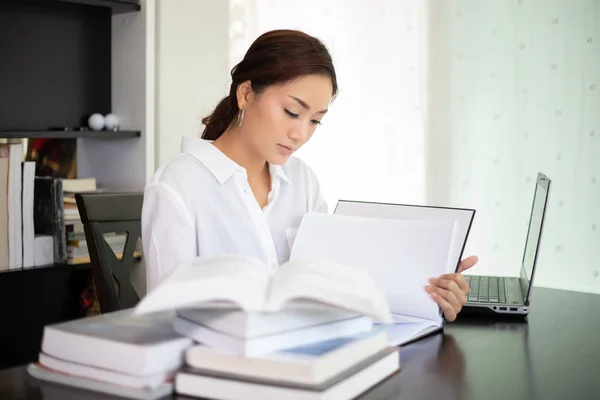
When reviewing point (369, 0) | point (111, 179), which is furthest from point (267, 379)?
point (369, 0)

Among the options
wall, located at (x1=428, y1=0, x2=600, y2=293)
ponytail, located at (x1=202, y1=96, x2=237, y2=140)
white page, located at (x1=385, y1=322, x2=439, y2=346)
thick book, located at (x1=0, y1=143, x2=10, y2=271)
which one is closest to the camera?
white page, located at (x1=385, y1=322, x2=439, y2=346)

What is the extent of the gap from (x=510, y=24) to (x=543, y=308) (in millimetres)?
1302

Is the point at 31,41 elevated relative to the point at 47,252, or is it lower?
elevated

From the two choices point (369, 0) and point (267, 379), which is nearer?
point (267, 379)

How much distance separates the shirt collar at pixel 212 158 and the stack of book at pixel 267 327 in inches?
26.5

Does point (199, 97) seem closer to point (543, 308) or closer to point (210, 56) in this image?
point (210, 56)

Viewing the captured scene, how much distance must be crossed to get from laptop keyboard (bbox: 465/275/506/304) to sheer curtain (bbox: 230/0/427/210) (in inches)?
41.7

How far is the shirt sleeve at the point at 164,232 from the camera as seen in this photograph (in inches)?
60.2

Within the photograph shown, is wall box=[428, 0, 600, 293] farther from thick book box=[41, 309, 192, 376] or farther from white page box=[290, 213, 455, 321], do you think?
thick book box=[41, 309, 192, 376]

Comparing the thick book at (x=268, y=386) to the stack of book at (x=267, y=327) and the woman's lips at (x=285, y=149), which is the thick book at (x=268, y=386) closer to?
the stack of book at (x=267, y=327)

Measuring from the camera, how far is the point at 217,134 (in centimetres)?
183

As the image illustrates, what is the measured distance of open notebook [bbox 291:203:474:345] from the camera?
4.49 feet

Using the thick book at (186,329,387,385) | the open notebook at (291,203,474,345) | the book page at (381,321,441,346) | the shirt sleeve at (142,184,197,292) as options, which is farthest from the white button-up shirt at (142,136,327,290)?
the thick book at (186,329,387,385)

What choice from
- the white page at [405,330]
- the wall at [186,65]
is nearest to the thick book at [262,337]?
the white page at [405,330]
